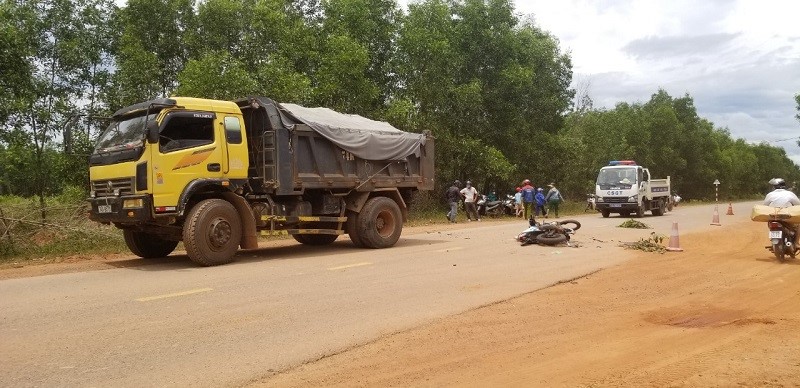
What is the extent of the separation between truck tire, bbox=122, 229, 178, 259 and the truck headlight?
170cm

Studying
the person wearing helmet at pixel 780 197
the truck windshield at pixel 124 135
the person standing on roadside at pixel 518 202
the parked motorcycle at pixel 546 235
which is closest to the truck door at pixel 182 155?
the truck windshield at pixel 124 135

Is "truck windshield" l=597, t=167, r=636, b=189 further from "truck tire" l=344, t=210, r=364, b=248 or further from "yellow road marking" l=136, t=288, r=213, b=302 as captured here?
"yellow road marking" l=136, t=288, r=213, b=302

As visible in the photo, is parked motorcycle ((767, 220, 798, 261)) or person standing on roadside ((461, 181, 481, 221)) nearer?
parked motorcycle ((767, 220, 798, 261))

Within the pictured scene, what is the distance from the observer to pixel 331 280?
30.7 feet

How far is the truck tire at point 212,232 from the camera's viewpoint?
417 inches

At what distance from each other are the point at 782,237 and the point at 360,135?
8.19 metres

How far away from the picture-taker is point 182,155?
10.7 metres

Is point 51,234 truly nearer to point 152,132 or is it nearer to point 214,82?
point 152,132

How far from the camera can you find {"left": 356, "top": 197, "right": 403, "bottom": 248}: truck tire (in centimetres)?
1373

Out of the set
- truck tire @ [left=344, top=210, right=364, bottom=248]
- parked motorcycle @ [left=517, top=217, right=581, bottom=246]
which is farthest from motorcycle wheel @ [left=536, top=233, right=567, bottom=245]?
truck tire @ [left=344, top=210, right=364, bottom=248]

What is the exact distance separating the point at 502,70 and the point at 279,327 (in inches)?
1088

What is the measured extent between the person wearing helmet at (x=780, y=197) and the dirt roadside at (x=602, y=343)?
276 centimetres

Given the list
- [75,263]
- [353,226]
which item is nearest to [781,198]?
[353,226]

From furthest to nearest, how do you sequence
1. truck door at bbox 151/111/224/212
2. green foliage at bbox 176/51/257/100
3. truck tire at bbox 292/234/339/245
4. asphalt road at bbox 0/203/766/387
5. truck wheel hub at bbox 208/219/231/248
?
1. green foliage at bbox 176/51/257/100
2. truck tire at bbox 292/234/339/245
3. truck wheel hub at bbox 208/219/231/248
4. truck door at bbox 151/111/224/212
5. asphalt road at bbox 0/203/766/387
